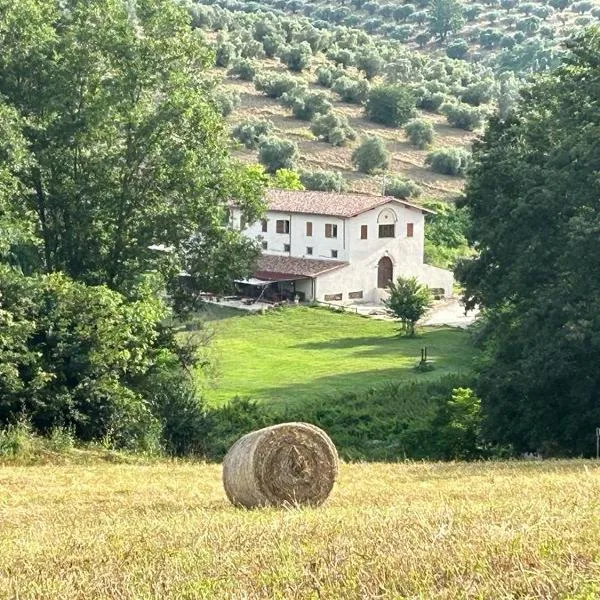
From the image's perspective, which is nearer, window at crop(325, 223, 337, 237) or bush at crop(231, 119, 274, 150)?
window at crop(325, 223, 337, 237)

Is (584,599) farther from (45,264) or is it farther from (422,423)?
(422,423)

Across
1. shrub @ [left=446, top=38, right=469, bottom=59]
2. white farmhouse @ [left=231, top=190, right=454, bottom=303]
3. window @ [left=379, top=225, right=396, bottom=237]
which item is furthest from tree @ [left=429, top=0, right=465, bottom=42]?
window @ [left=379, top=225, right=396, bottom=237]

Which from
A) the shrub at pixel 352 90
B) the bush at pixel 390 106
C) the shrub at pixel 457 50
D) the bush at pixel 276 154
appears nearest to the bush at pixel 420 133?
the bush at pixel 390 106

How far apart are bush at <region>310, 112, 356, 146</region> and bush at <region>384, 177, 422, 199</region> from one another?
10.5 m

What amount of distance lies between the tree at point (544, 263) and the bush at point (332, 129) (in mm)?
65971

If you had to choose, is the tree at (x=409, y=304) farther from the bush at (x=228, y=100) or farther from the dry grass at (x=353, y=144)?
the bush at (x=228, y=100)

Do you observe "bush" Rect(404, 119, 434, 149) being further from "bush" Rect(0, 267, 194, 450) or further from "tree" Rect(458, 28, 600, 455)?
"bush" Rect(0, 267, 194, 450)

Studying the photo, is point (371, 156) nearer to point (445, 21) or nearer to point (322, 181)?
point (322, 181)

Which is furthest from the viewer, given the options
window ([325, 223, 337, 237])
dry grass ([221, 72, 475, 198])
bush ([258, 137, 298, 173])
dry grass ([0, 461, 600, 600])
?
dry grass ([221, 72, 475, 198])

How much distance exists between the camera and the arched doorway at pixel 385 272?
252 ft

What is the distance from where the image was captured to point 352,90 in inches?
4621

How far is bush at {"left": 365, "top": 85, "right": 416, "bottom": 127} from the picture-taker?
111 metres

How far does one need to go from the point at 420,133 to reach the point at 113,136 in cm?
7466

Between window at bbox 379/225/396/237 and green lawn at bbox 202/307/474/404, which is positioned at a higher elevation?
window at bbox 379/225/396/237
